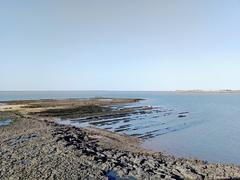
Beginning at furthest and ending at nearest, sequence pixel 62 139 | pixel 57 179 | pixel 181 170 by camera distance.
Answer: pixel 62 139 < pixel 181 170 < pixel 57 179

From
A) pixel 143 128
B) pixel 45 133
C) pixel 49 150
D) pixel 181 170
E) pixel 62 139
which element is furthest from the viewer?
pixel 143 128

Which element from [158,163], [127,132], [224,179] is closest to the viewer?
[224,179]

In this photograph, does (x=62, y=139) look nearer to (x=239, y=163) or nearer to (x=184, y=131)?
(x=239, y=163)

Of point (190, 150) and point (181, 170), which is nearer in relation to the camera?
point (181, 170)

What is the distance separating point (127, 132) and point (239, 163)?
57.0 feet

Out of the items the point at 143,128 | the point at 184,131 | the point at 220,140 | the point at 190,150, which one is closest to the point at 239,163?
the point at 190,150

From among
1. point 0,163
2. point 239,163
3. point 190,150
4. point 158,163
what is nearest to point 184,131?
point 190,150

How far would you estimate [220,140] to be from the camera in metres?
32.8

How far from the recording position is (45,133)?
30516 millimetres

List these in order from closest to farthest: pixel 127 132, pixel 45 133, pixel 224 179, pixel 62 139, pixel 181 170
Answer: pixel 224 179 → pixel 181 170 → pixel 62 139 → pixel 45 133 → pixel 127 132

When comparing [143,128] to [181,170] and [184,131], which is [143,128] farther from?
[181,170]

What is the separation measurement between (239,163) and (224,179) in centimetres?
651

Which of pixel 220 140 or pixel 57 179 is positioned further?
pixel 220 140

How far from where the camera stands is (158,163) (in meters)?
19.8
